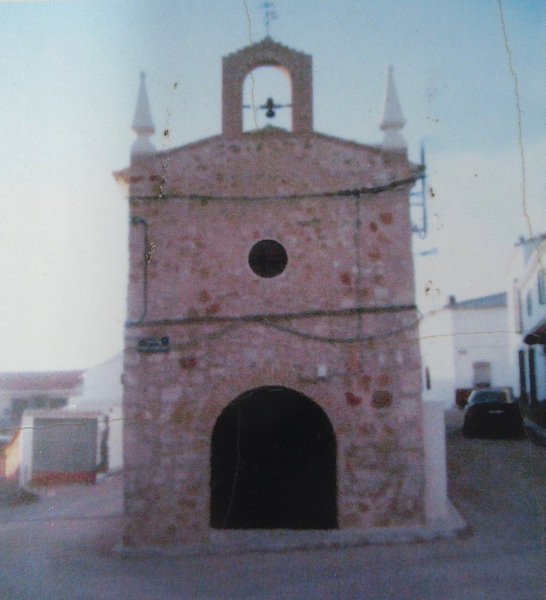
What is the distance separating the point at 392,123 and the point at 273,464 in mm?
5455

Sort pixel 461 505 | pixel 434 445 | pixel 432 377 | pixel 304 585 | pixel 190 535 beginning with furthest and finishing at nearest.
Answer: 1. pixel 432 377
2. pixel 461 505
3. pixel 434 445
4. pixel 190 535
5. pixel 304 585

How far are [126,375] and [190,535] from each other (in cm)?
241

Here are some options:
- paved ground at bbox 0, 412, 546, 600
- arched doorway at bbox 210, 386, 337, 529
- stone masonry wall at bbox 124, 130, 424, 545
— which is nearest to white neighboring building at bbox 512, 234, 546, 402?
paved ground at bbox 0, 412, 546, 600

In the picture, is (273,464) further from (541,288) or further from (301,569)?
(541,288)

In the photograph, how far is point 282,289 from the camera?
942 cm

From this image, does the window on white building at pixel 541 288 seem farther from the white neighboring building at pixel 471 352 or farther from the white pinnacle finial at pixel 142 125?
the white pinnacle finial at pixel 142 125

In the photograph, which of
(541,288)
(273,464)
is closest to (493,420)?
(541,288)

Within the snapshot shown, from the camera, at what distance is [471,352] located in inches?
1216

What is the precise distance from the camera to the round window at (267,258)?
9.57 meters

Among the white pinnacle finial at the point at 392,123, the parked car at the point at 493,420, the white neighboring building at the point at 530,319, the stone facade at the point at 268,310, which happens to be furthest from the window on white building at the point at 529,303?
the white pinnacle finial at the point at 392,123

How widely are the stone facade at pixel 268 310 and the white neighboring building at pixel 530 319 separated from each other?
37.0 ft

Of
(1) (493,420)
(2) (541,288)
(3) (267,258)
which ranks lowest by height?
(1) (493,420)

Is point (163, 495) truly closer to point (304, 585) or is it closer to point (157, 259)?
point (304, 585)

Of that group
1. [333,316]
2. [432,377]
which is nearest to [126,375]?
[333,316]
